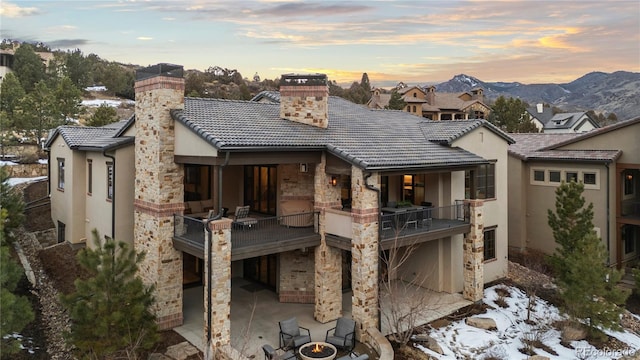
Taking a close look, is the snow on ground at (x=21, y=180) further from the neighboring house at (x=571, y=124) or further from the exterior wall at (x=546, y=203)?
the neighboring house at (x=571, y=124)

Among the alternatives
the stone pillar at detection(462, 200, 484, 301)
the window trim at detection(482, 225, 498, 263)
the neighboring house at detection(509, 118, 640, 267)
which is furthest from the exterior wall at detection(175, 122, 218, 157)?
the neighboring house at detection(509, 118, 640, 267)

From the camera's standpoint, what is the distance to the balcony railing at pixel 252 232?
13383 millimetres

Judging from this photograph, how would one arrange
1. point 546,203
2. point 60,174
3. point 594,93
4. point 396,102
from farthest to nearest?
1. point 594,93
2. point 396,102
3. point 546,203
4. point 60,174

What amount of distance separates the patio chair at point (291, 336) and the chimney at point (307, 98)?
723 centimetres

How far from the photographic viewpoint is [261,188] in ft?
58.1

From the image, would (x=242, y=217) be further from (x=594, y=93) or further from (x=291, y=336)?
(x=594, y=93)

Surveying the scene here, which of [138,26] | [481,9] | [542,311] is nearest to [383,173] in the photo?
[542,311]

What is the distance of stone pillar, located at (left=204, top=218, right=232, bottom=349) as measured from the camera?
469 inches

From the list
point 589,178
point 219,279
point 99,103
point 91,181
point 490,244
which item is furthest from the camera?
A: point 99,103

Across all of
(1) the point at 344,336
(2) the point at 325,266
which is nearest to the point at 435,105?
(2) the point at 325,266

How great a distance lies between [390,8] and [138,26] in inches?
465

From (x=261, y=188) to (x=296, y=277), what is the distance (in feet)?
12.7

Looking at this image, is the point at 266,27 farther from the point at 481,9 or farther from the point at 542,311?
the point at 542,311

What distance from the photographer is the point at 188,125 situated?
13242 mm
